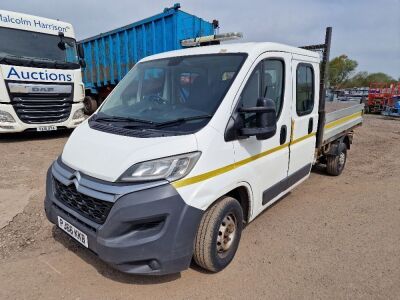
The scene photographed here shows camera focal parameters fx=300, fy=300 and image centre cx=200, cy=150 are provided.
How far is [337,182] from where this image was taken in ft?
18.1

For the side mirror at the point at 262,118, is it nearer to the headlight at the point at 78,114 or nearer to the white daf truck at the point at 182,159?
the white daf truck at the point at 182,159

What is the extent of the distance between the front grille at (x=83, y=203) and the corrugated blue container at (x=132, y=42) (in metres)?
6.56

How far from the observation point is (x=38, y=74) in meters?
7.51

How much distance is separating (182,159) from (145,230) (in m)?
0.60

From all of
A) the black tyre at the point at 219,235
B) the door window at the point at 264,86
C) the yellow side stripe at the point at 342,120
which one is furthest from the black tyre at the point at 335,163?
the black tyre at the point at 219,235

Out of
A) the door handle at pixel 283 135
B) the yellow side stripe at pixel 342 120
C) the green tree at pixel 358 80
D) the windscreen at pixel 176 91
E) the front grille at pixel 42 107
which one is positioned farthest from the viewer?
the green tree at pixel 358 80

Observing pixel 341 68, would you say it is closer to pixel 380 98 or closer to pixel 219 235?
pixel 380 98

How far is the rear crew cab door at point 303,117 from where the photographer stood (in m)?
3.67

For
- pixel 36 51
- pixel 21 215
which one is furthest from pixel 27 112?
pixel 21 215

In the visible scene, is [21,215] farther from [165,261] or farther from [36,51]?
[36,51]

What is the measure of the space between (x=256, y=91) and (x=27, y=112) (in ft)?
22.3

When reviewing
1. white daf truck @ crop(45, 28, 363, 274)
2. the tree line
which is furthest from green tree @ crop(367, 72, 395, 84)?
white daf truck @ crop(45, 28, 363, 274)

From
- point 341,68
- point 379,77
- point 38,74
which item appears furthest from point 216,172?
point 379,77

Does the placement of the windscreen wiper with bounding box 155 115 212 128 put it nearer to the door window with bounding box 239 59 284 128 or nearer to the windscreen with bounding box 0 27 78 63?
the door window with bounding box 239 59 284 128
